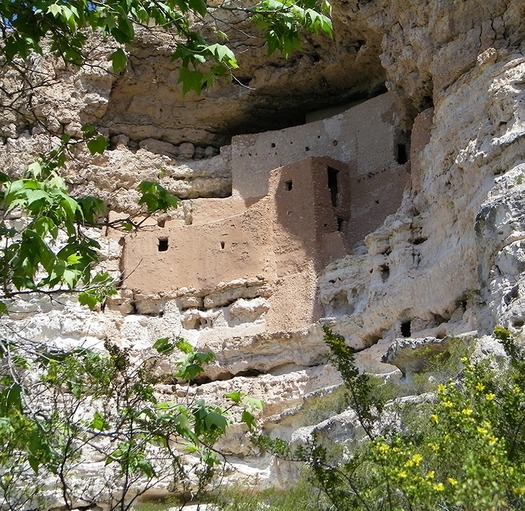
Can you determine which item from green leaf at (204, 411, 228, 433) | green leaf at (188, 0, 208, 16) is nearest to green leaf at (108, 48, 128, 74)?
green leaf at (188, 0, 208, 16)

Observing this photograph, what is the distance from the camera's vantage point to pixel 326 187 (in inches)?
721

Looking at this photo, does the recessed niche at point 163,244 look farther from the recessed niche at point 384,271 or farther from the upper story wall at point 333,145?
the recessed niche at point 384,271

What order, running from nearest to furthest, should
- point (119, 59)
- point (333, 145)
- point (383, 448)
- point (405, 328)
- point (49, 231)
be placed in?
point (49, 231)
point (383, 448)
point (119, 59)
point (405, 328)
point (333, 145)

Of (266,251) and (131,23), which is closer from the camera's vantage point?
(131,23)

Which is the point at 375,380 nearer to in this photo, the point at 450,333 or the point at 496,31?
the point at 450,333

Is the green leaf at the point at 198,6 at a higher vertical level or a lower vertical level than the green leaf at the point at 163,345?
higher

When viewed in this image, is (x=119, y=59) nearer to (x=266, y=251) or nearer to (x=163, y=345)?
(x=163, y=345)

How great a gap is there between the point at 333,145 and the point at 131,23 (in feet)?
49.0

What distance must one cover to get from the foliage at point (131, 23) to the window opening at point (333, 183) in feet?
42.8

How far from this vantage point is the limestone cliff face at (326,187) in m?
13.6

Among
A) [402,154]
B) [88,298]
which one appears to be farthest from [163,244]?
[88,298]

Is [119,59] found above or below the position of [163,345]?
above

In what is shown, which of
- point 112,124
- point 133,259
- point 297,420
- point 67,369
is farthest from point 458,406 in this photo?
point 112,124

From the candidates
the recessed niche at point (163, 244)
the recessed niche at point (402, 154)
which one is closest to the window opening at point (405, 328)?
the recessed niche at point (402, 154)
